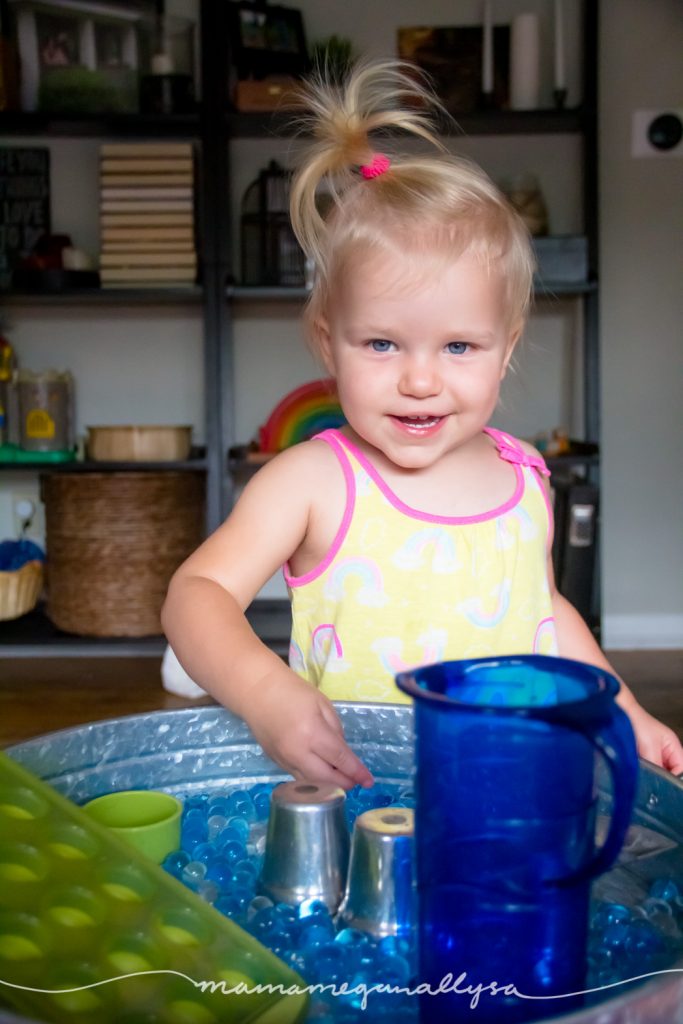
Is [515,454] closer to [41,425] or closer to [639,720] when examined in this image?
[639,720]

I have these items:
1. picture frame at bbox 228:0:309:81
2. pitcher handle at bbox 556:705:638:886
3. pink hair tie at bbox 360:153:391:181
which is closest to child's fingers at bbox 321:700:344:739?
pitcher handle at bbox 556:705:638:886

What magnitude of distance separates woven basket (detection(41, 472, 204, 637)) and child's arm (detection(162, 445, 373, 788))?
1.76 metres

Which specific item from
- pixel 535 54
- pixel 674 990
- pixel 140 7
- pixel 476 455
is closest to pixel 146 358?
pixel 140 7

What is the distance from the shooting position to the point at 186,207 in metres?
2.65

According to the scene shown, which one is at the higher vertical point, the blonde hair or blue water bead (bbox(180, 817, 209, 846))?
the blonde hair

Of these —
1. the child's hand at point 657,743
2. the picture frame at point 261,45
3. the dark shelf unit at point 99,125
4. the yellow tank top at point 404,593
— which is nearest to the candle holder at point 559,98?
the picture frame at point 261,45

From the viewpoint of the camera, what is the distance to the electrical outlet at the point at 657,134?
9.34 ft

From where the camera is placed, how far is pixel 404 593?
3.18 ft

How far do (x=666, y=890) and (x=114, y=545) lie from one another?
229cm

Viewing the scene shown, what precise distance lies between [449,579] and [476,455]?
146 millimetres

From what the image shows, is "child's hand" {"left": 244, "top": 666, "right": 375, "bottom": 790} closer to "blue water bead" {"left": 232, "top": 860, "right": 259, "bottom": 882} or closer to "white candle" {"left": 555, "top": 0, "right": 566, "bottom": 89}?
"blue water bead" {"left": 232, "top": 860, "right": 259, "bottom": 882}

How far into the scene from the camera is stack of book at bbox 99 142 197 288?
264 centimetres

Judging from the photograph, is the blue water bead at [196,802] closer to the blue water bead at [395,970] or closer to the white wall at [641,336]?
the blue water bead at [395,970]

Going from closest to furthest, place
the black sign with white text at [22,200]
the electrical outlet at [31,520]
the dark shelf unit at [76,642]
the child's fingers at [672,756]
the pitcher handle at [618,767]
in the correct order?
1. the pitcher handle at [618,767]
2. the child's fingers at [672,756]
3. the dark shelf unit at [76,642]
4. the black sign with white text at [22,200]
5. the electrical outlet at [31,520]
